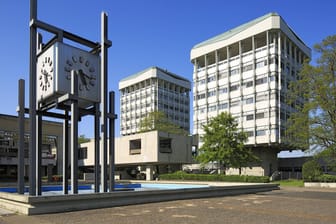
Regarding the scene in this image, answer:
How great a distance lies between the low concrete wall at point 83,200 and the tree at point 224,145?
2653 centimetres

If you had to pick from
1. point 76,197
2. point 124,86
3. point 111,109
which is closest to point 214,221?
point 76,197

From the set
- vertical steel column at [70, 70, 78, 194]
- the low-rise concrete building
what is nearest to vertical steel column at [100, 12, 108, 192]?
vertical steel column at [70, 70, 78, 194]

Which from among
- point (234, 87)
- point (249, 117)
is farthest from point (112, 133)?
point (234, 87)

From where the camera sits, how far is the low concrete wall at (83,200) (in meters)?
13.2

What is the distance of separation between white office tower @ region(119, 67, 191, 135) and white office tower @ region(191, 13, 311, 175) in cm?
4105

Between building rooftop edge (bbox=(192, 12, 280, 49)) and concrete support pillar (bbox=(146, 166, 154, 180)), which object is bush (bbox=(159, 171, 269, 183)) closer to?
concrete support pillar (bbox=(146, 166, 154, 180))

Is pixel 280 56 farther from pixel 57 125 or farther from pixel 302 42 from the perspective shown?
pixel 57 125

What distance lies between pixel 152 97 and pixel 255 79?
55.0 meters

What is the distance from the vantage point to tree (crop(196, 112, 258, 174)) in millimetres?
47312

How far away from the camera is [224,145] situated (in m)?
47.5

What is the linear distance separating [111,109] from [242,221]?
933cm

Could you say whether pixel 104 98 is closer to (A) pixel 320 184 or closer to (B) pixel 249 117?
(A) pixel 320 184

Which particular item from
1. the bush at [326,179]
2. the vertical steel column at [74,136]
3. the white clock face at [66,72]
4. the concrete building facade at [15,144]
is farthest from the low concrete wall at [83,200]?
the concrete building facade at [15,144]

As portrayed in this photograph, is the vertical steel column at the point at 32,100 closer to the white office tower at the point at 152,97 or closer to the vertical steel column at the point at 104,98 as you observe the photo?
the vertical steel column at the point at 104,98
